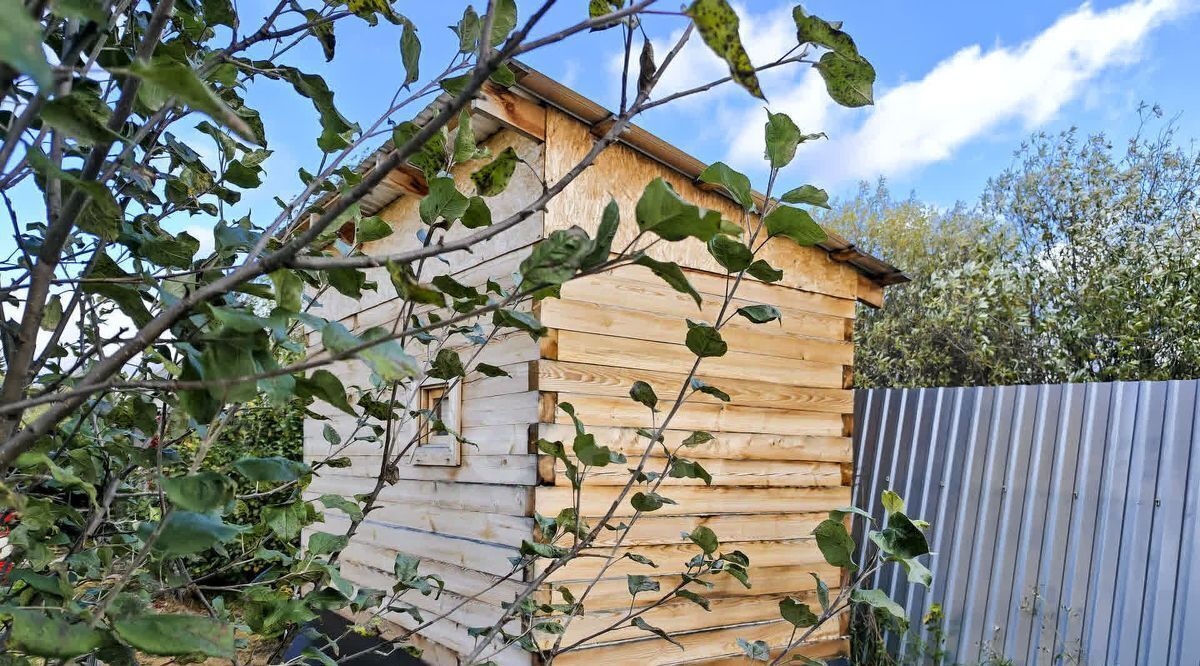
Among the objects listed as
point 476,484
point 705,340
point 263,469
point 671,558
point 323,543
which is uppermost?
point 705,340

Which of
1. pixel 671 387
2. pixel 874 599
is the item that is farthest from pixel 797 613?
pixel 671 387

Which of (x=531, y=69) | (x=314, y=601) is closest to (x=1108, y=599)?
(x=531, y=69)

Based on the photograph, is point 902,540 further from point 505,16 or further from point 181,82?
point 181,82

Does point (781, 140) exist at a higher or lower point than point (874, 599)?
higher

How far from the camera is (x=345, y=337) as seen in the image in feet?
2.16

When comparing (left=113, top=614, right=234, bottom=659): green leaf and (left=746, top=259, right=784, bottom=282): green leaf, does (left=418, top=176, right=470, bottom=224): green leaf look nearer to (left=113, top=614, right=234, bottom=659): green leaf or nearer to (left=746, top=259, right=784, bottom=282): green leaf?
(left=746, top=259, right=784, bottom=282): green leaf

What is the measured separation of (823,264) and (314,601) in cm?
381

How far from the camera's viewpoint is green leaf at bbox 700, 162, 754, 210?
115 cm

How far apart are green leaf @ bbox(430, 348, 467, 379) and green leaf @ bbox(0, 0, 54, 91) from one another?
1.09 meters

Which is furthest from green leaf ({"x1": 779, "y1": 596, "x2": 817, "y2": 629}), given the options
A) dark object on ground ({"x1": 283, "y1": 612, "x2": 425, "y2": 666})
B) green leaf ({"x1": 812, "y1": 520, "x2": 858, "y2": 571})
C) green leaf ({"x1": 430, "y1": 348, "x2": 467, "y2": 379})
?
dark object on ground ({"x1": 283, "y1": 612, "x2": 425, "y2": 666})

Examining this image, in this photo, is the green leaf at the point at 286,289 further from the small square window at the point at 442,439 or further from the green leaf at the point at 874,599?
the small square window at the point at 442,439

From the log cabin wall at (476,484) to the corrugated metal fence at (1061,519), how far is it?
10.2 ft

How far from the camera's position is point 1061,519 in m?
4.48

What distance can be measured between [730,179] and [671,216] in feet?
1.82
